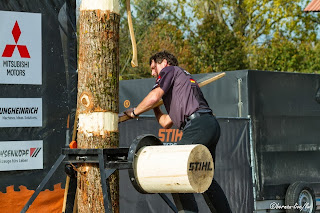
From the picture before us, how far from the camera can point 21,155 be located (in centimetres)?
658

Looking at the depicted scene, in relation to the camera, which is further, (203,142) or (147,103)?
(203,142)

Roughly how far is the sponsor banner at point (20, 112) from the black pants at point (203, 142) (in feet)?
5.05

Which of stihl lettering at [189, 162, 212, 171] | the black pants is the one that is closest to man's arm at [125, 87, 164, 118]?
the black pants

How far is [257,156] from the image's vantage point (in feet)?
32.8

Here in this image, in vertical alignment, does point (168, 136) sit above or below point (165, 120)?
below

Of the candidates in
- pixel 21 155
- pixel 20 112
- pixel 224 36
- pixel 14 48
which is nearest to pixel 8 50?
pixel 14 48

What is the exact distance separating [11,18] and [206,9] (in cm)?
2897

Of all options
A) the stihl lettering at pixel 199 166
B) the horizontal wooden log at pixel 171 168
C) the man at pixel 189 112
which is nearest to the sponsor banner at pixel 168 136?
the man at pixel 189 112

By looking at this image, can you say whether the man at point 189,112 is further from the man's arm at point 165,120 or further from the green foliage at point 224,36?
the green foliage at point 224,36

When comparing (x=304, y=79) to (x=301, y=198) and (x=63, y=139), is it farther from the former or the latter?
(x=63, y=139)

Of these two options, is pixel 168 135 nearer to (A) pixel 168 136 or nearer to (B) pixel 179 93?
(A) pixel 168 136

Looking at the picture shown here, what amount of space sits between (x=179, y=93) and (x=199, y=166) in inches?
56.7

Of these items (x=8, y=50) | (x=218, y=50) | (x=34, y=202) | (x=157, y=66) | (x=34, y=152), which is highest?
(x=218, y=50)

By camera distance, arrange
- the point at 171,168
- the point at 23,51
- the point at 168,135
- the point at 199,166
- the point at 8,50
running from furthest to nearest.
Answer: the point at 168,135, the point at 23,51, the point at 8,50, the point at 199,166, the point at 171,168
